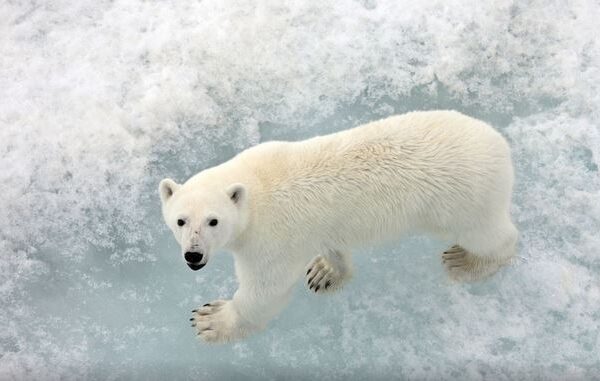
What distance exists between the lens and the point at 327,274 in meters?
3.88

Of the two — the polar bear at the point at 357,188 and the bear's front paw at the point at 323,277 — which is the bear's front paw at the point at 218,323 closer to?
the polar bear at the point at 357,188

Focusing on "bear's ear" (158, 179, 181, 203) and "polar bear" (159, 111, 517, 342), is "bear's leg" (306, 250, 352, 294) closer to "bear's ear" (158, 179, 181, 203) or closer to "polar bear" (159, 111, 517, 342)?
"polar bear" (159, 111, 517, 342)

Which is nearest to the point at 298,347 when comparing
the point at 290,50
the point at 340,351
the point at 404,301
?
the point at 340,351

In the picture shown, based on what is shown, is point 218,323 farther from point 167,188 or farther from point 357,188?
point 357,188

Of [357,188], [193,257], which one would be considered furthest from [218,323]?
[357,188]

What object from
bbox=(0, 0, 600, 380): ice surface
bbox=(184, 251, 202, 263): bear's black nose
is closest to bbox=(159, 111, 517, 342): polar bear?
bbox=(184, 251, 202, 263): bear's black nose

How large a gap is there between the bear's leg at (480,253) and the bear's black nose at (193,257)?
145cm

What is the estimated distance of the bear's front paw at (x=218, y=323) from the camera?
3664mm

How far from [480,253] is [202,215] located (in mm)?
1698

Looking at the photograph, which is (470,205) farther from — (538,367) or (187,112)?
(187,112)

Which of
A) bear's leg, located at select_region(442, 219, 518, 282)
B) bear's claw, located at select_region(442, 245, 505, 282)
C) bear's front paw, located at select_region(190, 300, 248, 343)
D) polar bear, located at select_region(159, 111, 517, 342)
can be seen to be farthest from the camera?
bear's claw, located at select_region(442, 245, 505, 282)

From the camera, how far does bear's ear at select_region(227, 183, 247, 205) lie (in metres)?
2.91

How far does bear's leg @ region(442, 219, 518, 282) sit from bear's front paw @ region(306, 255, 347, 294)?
26.0 inches

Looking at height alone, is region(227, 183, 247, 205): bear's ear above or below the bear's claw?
above
